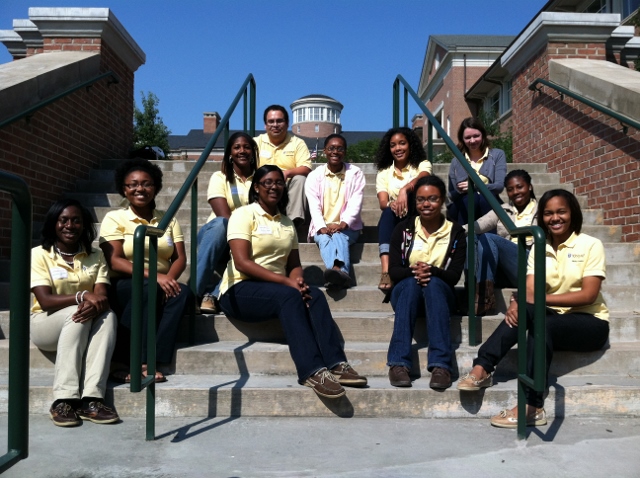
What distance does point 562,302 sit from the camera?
3605 millimetres

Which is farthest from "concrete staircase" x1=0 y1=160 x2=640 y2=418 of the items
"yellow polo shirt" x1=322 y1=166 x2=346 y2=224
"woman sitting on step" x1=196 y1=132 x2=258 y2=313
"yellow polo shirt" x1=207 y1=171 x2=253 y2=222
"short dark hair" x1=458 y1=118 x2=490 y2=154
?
"short dark hair" x1=458 y1=118 x2=490 y2=154

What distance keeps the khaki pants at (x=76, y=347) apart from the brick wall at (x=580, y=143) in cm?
420

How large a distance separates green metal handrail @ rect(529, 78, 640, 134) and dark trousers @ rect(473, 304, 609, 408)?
199 centimetres

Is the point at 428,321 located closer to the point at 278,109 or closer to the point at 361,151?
the point at 278,109

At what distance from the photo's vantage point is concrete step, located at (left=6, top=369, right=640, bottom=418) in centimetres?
352

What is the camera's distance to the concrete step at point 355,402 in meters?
3.52

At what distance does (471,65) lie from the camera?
107 feet

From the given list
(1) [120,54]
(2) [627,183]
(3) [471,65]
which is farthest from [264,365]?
(3) [471,65]

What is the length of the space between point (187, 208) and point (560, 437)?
3.84 m

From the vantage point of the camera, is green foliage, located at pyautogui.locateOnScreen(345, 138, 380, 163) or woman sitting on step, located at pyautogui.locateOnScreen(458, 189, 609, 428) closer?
woman sitting on step, located at pyautogui.locateOnScreen(458, 189, 609, 428)

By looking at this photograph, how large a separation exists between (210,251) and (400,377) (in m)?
1.59

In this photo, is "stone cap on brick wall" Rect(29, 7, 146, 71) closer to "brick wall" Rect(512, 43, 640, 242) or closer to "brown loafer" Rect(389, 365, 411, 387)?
"brick wall" Rect(512, 43, 640, 242)

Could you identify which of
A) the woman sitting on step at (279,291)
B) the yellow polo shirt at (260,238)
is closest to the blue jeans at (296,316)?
the woman sitting on step at (279,291)

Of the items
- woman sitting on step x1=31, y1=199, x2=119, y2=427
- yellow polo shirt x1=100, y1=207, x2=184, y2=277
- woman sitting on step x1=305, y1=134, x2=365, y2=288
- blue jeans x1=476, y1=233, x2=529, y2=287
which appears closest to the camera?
woman sitting on step x1=31, y1=199, x2=119, y2=427
